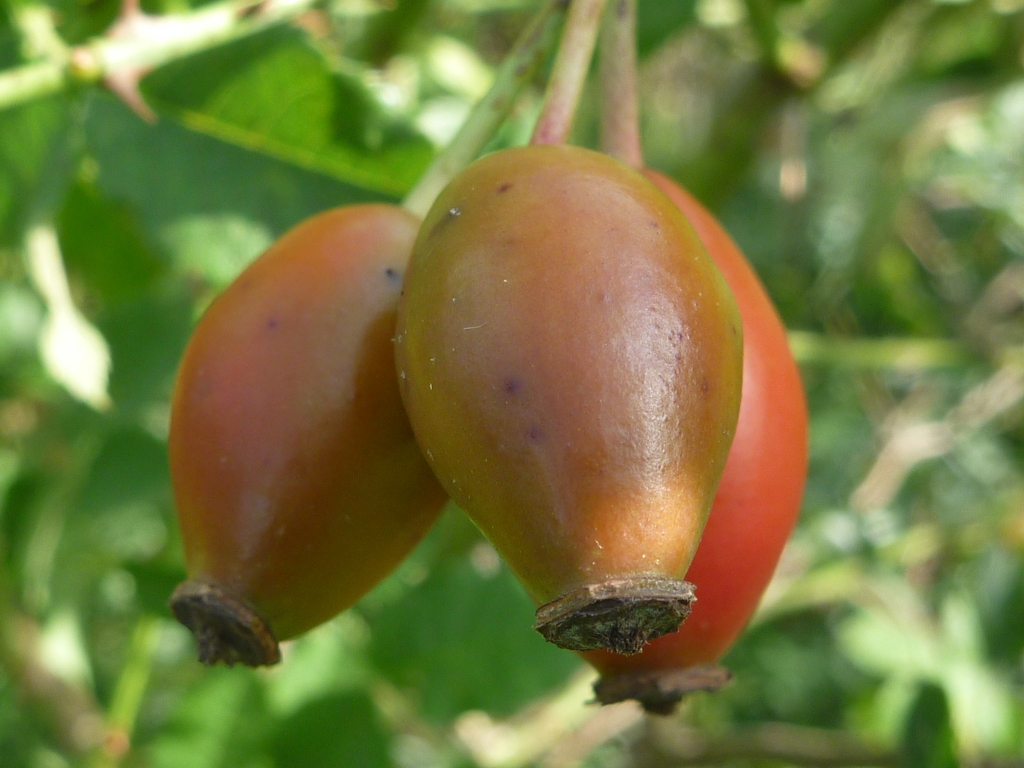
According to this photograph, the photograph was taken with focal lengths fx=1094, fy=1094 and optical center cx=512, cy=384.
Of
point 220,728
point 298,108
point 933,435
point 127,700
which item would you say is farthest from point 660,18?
point 933,435

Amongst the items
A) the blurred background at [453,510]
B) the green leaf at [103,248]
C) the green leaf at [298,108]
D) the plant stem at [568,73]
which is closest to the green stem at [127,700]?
the blurred background at [453,510]

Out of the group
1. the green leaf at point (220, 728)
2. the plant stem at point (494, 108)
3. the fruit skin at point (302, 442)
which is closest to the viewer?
the fruit skin at point (302, 442)

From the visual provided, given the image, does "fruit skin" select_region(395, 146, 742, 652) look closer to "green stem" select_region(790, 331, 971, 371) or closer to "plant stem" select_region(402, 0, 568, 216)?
"plant stem" select_region(402, 0, 568, 216)

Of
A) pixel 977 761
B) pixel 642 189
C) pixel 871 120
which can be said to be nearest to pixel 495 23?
pixel 871 120

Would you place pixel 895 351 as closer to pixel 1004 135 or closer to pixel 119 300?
pixel 1004 135

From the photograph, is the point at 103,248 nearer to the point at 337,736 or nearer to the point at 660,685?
the point at 337,736

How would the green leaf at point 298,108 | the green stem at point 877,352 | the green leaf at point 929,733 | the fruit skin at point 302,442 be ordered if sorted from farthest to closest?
the green stem at point 877,352
the green leaf at point 929,733
the green leaf at point 298,108
the fruit skin at point 302,442

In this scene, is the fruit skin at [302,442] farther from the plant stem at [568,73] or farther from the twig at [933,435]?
the twig at [933,435]
